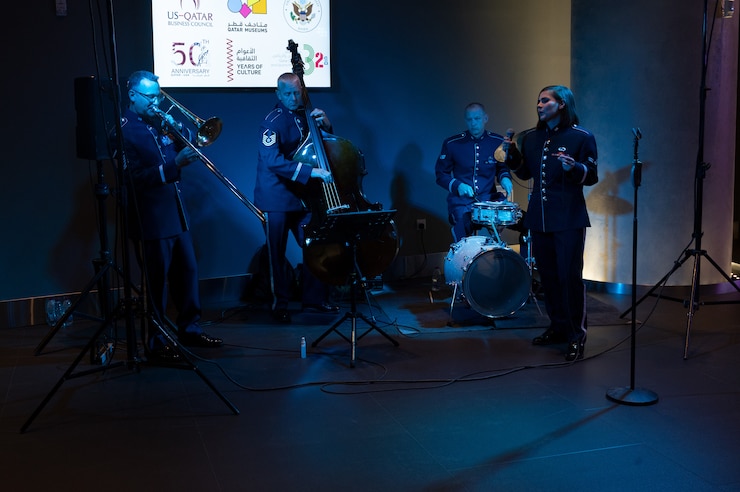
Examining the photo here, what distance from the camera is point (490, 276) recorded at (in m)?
5.71

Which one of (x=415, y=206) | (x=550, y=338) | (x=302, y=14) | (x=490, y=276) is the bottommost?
(x=550, y=338)

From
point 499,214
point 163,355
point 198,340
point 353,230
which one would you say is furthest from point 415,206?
point 163,355

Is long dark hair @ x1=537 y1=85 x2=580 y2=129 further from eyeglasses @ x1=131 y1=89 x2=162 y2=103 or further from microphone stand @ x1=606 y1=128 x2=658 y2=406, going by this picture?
eyeglasses @ x1=131 y1=89 x2=162 y2=103

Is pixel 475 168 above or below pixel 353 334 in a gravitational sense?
→ above

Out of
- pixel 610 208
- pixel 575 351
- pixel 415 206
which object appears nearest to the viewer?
pixel 575 351

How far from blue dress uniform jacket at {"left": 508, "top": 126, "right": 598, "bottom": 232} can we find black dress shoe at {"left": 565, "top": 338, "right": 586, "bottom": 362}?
2.38ft

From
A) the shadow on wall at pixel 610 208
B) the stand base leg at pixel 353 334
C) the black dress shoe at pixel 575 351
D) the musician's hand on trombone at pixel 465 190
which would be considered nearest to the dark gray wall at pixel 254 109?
the musician's hand on trombone at pixel 465 190

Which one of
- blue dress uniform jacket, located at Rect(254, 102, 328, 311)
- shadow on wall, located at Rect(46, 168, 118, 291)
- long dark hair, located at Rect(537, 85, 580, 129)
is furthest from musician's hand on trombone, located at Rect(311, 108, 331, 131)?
shadow on wall, located at Rect(46, 168, 118, 291)

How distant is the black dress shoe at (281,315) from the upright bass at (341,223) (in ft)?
3.11

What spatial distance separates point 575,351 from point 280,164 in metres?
2.43

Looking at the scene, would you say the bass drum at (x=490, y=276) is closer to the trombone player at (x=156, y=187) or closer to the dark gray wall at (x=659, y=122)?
the dark gray wall at (x=659, y=122)

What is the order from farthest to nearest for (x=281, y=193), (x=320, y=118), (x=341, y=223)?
(x=281, y=193) < (x=320, y=118) < (x=341, y=223)

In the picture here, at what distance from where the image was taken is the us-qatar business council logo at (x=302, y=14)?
6.98 m

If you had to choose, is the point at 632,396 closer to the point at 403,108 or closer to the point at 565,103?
the point at 565,103
